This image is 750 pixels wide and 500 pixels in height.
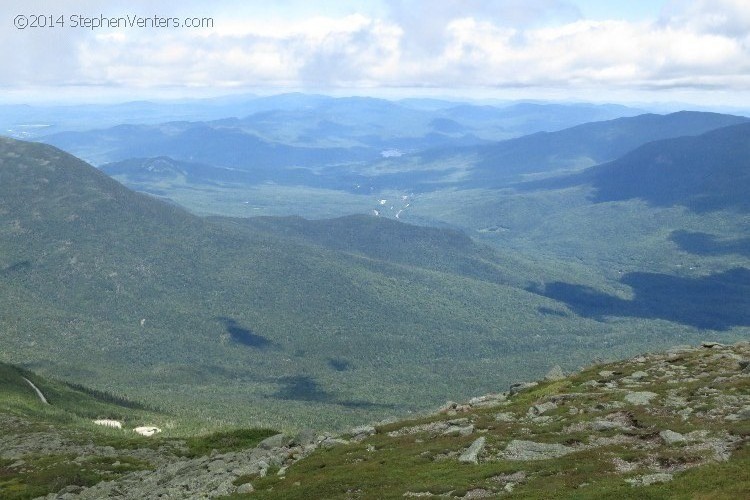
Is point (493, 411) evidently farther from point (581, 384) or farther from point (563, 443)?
point (563, 443)

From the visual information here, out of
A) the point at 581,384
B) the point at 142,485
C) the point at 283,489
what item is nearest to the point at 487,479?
the point at 283,489

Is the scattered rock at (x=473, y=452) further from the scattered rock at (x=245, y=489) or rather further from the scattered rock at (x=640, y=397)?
the scattered rock at (x=245, y=489)

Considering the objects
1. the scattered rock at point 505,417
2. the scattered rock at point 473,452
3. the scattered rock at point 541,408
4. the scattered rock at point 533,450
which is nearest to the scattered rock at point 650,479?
the scattered rock at point 533,450

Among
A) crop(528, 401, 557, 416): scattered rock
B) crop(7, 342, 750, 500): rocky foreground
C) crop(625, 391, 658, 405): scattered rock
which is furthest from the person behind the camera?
crop(528, 401, 557, 416): scattered rock

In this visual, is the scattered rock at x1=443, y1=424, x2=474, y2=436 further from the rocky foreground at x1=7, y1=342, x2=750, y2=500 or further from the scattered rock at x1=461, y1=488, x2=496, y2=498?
the scattered rock at x1=461, y1=488, x2=496, y2=498

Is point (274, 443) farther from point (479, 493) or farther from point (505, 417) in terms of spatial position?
point (479, 493)

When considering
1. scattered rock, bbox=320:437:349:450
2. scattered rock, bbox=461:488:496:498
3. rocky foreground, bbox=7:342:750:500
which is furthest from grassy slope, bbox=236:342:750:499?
scattered rock, bbox=320:437:349:450

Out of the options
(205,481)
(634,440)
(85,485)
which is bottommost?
(85,485)
